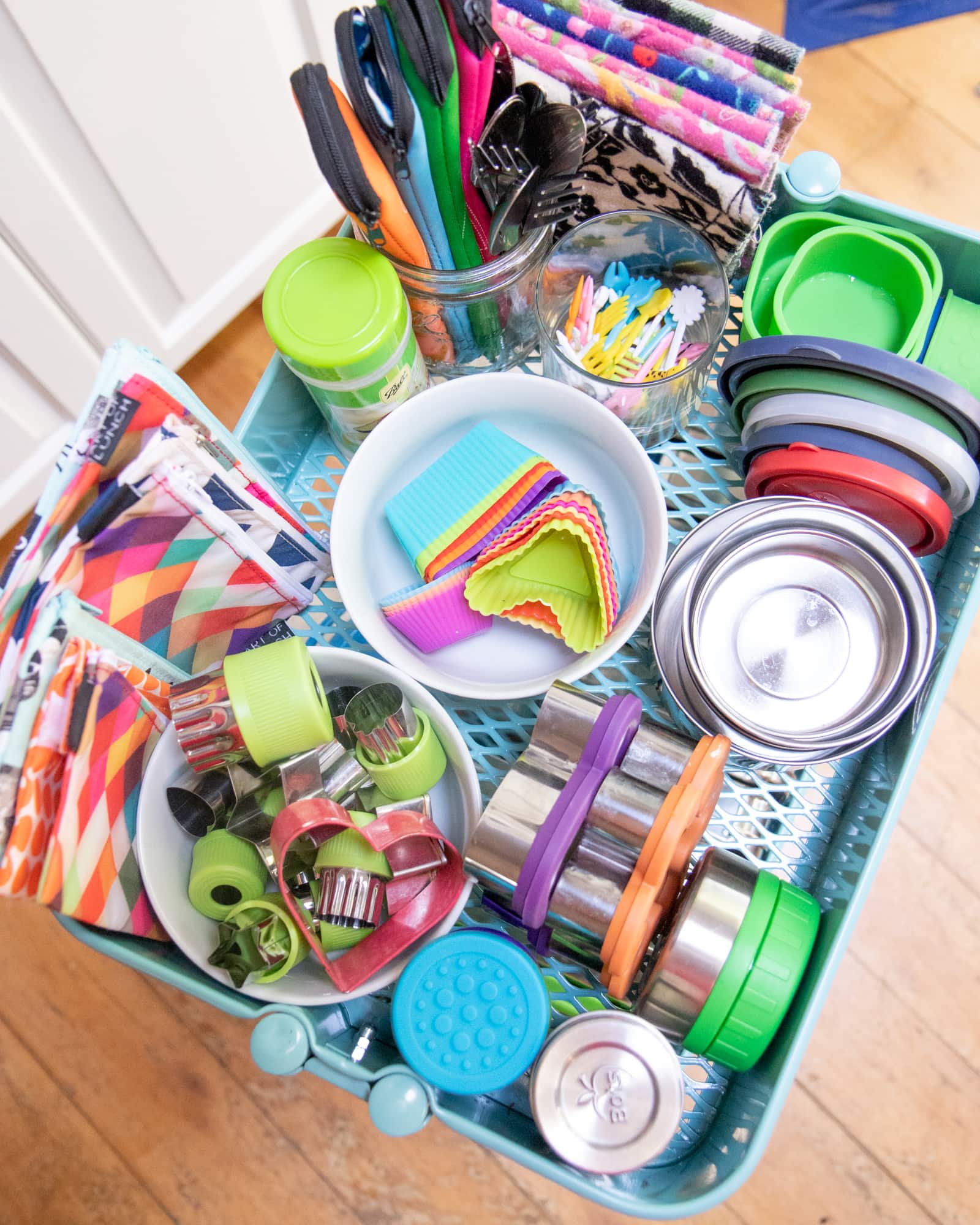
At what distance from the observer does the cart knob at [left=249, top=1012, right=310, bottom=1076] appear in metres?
0.48

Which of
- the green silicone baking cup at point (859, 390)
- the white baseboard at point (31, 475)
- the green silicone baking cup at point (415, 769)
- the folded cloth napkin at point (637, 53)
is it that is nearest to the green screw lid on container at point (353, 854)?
the green silicone baking cup at point (415, 769)

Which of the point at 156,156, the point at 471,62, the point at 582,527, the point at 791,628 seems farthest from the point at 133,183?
the point at 791,628

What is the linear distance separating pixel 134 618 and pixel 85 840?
0.41ft

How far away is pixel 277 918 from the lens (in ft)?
1.67

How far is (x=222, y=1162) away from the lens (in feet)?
2.73

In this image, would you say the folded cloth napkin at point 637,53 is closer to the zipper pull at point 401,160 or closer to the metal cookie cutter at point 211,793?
the zipper pull at point 401,160

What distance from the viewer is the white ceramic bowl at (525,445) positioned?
0.56m

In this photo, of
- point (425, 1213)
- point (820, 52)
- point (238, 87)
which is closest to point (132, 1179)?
point (425, 1213)

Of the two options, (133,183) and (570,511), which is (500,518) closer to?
(570,511)

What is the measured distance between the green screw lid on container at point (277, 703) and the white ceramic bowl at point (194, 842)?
3 centimetres

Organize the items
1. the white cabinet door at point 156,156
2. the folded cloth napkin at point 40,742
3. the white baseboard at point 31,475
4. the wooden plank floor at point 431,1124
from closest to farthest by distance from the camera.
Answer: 1. the folded cloth napkin at point 40,742
2. the white cabinet door at point 156,156
3. the wooden plank floor at point 431,1124
4. the white baseboard at point 31,475

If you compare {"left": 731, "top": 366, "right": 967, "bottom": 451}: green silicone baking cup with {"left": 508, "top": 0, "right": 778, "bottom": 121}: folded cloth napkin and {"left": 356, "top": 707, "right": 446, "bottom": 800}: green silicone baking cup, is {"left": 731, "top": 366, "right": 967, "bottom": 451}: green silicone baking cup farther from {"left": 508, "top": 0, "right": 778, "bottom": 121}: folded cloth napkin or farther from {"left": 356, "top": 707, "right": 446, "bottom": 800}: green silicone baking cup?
{"left": 356, "top": 707, "right": 446, "bottom": 800}: green silicone baking cup

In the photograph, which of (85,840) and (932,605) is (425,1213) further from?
(932,605)

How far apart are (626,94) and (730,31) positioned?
0.08 m
